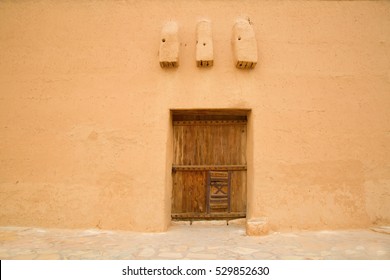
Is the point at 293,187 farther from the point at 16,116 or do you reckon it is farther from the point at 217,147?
the point at 16,116

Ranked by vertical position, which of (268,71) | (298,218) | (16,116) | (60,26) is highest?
(60,26)

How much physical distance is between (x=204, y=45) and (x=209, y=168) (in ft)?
6.13

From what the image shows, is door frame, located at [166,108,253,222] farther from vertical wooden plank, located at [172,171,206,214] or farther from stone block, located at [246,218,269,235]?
stone block, located at [246,218,269,235]

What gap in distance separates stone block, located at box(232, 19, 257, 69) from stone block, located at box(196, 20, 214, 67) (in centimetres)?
36

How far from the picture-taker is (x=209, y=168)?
173 inches

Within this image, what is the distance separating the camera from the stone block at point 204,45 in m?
3.92

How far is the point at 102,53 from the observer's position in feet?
13.7

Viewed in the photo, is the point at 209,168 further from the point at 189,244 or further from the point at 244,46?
the point at 244,46

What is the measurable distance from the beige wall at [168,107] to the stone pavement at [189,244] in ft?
0.80

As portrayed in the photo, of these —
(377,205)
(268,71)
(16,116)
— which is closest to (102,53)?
(16,116)

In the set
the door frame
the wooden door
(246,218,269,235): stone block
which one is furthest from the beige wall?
the wooden door

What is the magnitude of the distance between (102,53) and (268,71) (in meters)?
2.51

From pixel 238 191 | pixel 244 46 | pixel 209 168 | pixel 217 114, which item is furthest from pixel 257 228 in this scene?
pixel 244 46

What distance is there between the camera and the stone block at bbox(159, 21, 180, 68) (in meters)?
3.92
